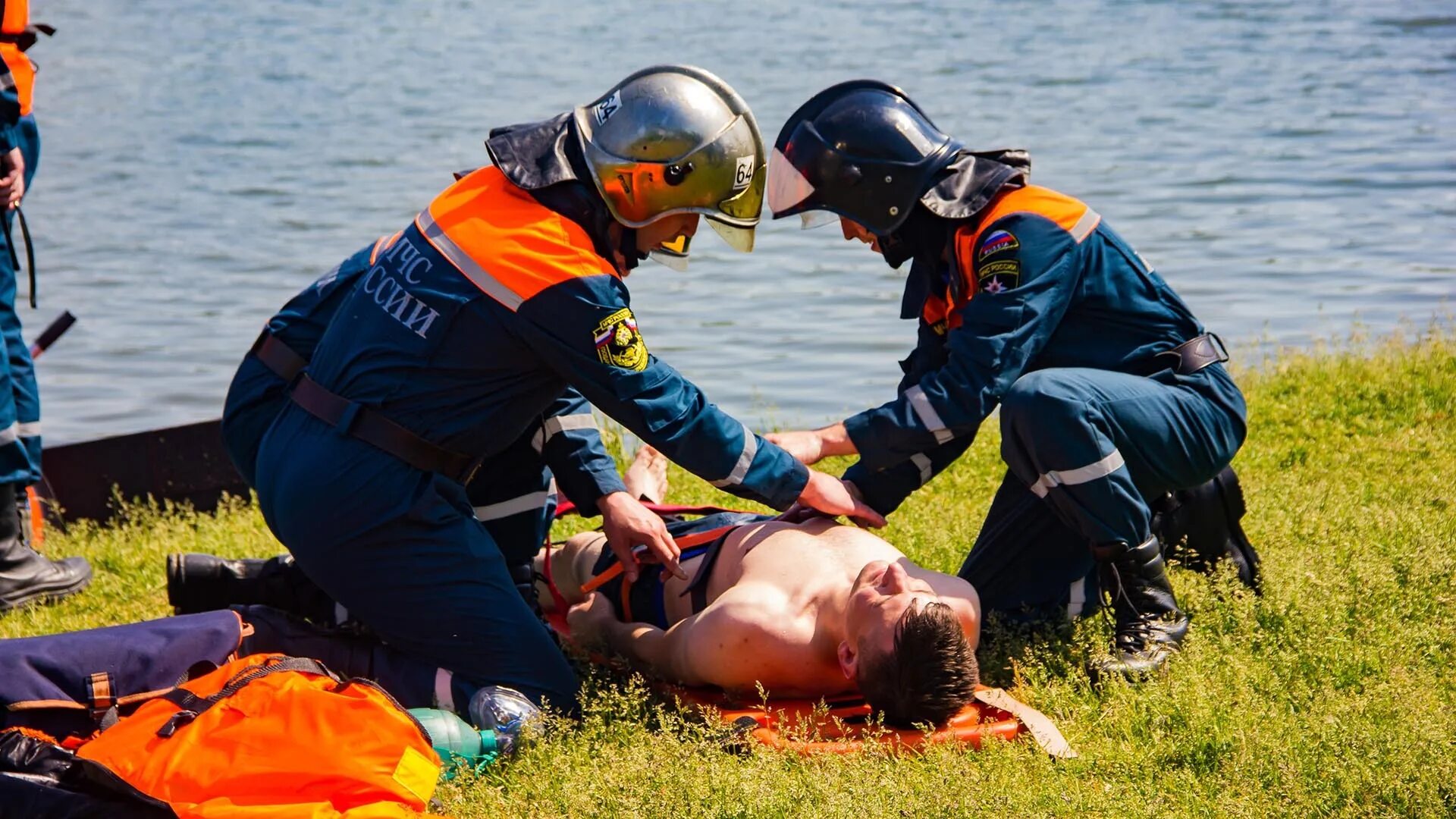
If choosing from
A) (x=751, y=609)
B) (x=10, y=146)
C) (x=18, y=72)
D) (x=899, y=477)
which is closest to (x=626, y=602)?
(x=751, y=609)

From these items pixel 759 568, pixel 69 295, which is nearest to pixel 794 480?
pixel 759 568

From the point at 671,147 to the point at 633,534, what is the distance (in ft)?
4.42

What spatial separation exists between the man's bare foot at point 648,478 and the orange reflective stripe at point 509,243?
1.70m

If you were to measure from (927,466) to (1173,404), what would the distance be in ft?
3.18

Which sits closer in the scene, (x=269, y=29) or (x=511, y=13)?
(x=269, y=29)

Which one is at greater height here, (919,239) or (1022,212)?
(1022,212)

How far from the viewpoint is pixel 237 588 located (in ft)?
19.8

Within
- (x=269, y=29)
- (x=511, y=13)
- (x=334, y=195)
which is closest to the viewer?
(x=334, y=195)

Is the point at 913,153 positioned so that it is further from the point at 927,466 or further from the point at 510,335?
the point at 510,335

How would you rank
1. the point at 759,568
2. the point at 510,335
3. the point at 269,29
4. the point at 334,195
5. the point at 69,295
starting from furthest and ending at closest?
the point at 269,29, the point at 334,195, the point at 69,295, the point at 759,568, the point at 510,335

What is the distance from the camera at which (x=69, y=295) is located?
14742 mm

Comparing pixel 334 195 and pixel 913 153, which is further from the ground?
pixel 913 153

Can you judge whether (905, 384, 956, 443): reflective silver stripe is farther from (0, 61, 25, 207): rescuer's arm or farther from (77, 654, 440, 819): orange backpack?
(0, 61, 25, 207): rescuer's arm

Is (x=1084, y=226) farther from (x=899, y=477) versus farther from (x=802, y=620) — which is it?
(x=802, y=620)
